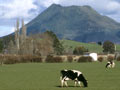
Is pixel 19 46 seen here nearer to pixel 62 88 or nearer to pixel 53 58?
pixel 53 58

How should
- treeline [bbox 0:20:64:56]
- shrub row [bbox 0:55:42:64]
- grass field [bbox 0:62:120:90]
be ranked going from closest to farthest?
grass field [bbox 0:62:120:90], shrub row [bbox 0:55:42:64], treeline [bbox 0:20:64:56]

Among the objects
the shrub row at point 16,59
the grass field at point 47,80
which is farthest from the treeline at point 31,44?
the grass field at point 47,80

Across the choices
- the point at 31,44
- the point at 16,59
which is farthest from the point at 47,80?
the point at 31,44

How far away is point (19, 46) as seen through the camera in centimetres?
11462

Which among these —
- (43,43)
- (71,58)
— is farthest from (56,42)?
(71,58)

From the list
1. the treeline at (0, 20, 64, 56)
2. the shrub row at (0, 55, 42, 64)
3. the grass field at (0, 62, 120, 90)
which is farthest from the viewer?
the treeline at (0, 20, 64, 56)

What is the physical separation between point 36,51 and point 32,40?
14.6 feet

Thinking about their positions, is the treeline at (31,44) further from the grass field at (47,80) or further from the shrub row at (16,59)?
the grass field at (47,80)

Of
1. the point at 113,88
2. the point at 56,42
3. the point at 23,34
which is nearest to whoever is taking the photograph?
the point at 113,88

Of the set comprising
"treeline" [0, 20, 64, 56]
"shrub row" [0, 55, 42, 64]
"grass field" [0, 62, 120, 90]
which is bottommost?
"grass field" [0, 62, 120, 90]

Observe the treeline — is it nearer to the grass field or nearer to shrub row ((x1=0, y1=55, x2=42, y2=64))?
shrub row ((x1=0, y1=55, x2=42, y2=64))

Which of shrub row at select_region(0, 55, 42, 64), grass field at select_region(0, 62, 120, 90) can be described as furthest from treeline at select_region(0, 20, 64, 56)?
grass field at select_region(0, 62, 120, 90)

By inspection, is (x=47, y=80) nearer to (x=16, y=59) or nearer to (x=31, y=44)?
(x=16, y=59)

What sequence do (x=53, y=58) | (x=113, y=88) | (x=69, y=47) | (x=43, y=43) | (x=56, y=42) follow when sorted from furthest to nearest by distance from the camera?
1. (x=69, y=47)
2. (x=56, y=42)
3. (x=43, y=43)
4. (x=53, y=58)
5. (x=113, y=88)
